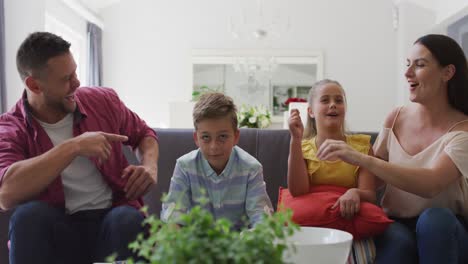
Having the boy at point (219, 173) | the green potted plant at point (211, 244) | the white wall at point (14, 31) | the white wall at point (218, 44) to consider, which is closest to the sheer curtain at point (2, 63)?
the white wall at point (14, 31)

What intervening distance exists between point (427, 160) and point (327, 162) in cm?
34

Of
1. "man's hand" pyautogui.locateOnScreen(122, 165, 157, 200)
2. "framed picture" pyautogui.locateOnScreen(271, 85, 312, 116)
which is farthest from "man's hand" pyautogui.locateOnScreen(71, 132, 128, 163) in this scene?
"framed picture" pyautogui.locateOnScreen(271, 85, 312, 116)

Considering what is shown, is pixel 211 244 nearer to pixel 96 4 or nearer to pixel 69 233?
pixel 69 233

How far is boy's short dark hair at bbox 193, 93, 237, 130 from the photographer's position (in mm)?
1793

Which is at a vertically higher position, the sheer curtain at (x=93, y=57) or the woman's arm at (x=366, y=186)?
the sheer curtain at (x=93, y=57)

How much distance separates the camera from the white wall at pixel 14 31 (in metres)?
4.56

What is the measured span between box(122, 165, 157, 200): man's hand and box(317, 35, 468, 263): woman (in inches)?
23.5

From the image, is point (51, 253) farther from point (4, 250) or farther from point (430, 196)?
point (430, 196)

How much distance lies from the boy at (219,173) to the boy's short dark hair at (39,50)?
1.75 feet

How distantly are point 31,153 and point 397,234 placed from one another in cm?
123

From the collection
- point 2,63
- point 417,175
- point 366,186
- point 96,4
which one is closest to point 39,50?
point 366,186

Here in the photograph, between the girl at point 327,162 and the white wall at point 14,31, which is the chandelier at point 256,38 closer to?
the white wall at point 14,31

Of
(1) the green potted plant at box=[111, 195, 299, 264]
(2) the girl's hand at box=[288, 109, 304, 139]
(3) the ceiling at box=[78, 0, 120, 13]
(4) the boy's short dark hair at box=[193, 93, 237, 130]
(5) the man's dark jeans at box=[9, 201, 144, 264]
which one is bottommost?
(5) the man's dark jeans at box=[9, 201, 144, 264]

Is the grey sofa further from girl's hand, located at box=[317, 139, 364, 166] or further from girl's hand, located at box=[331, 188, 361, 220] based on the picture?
girl's hand, located at box=[317, 139, 364, 166]
